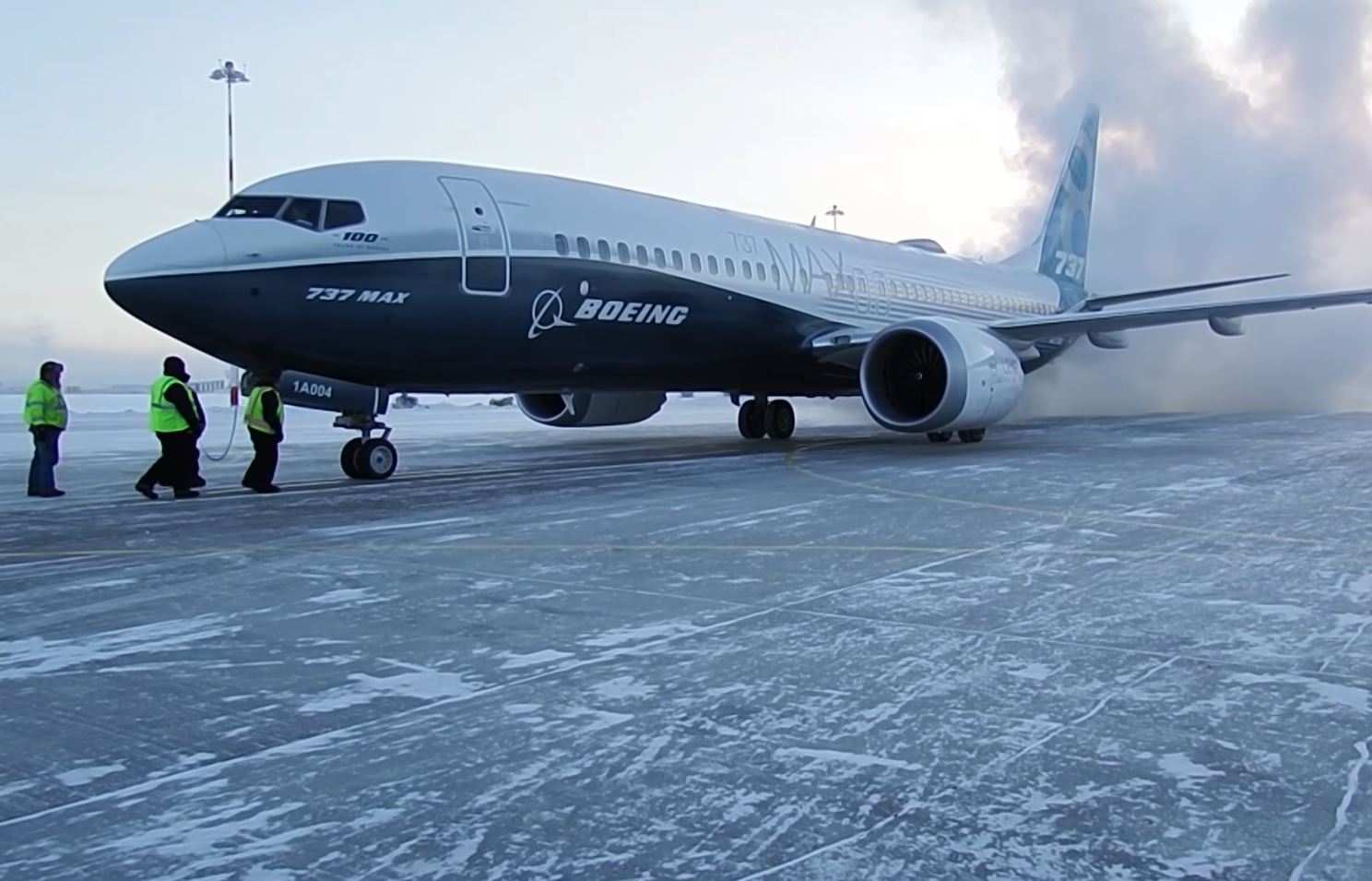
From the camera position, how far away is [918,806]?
7.91 feet

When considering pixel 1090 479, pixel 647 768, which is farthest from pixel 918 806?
pixel 1090 479

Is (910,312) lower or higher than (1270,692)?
higher

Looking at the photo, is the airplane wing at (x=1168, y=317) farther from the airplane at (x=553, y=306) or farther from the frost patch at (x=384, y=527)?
the frost patch at (x=384, y=527)

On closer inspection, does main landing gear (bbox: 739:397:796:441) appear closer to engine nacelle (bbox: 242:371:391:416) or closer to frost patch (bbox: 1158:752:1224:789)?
engine nacelle (bbox: 242:371:391:416)

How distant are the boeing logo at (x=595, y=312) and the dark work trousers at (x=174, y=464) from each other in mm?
3213

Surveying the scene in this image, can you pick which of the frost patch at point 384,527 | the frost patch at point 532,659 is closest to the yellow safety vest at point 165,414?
the frost patch at point 384,527

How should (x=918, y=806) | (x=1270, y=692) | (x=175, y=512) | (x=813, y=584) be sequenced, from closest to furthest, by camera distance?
(x=918, y=806)
(x=1270, y=692)
(x=813, y=584)
(x=175, y=512)

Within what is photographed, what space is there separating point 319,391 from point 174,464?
1319mm

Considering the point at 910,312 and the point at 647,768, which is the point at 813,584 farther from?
the point at 910,312

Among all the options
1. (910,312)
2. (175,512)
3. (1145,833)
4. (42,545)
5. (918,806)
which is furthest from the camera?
(910,312)

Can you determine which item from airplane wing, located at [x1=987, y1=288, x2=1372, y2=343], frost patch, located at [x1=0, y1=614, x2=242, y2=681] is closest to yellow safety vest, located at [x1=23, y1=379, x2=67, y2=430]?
frost patch, located at [x1=0, y1=614, x2=242, y2=681]

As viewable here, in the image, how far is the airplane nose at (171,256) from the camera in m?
8.17

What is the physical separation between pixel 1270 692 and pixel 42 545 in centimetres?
621

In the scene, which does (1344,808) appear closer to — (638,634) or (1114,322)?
(638,634)
